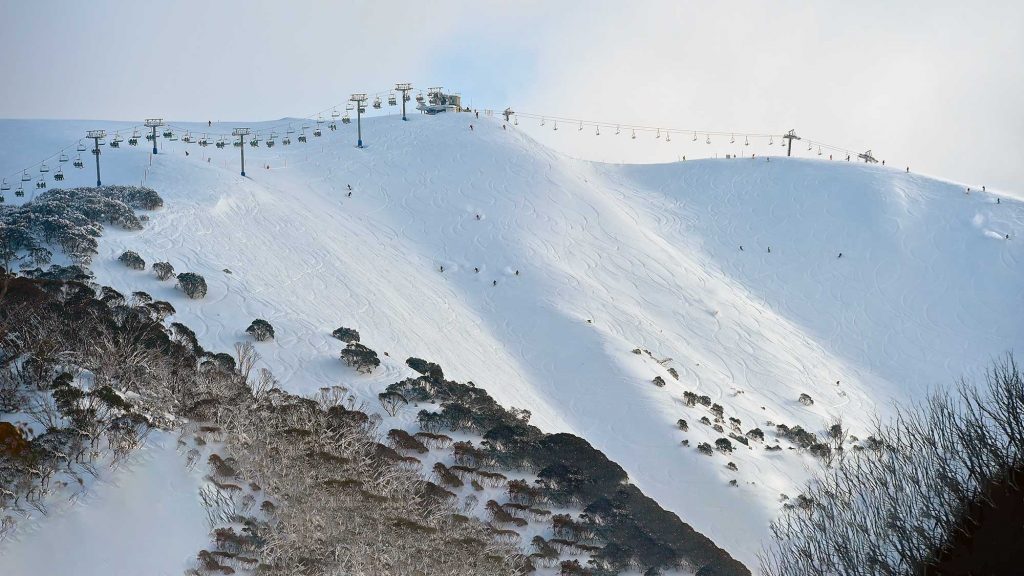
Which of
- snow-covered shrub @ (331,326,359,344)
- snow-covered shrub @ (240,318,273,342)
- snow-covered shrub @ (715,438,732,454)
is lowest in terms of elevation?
snow-covered shrub @ (715,438,732,454)

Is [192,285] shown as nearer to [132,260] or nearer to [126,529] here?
[132,260]

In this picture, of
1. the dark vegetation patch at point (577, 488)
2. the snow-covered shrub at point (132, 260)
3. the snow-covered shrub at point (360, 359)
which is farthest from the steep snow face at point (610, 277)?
the dark vegetation patch at point (577, 488)

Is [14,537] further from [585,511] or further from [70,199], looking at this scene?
[70,199]

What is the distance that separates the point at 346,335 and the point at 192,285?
7.67 metres

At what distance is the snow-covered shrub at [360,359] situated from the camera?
3575cm

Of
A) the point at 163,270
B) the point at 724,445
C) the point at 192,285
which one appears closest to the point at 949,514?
the point at 724,445

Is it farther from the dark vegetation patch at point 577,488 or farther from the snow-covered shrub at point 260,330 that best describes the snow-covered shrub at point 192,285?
the dark vegetation patch at point 577,488

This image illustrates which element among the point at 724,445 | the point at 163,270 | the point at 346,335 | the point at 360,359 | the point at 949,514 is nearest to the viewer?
the point at 949,514

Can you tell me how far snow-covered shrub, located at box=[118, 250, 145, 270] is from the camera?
40.6 m

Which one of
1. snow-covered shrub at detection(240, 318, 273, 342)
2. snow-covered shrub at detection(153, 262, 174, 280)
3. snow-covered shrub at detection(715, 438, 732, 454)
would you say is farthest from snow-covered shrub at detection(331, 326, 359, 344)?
snow-covered shrub at detection(715, 438, 732, 454)

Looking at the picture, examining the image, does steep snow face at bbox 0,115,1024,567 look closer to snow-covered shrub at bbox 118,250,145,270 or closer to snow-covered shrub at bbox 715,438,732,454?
snow-covered shrub at bbox 118,250,145,270

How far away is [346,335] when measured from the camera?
39.0m

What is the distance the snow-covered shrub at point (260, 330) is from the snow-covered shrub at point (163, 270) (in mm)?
6874

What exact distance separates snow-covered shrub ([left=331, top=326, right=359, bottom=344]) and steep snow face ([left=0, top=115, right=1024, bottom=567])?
73cm
